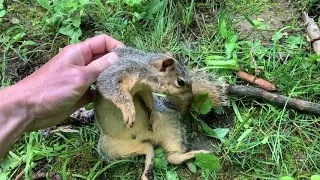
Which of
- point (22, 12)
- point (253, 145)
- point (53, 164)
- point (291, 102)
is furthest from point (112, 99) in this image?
point (22, 12)

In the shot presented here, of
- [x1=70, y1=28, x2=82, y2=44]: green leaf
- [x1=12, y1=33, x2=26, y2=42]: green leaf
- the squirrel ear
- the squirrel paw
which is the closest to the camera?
the squirrel paw

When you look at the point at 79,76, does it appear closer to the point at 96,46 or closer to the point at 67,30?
the point at 96,46

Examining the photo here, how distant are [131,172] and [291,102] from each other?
3.44 feet

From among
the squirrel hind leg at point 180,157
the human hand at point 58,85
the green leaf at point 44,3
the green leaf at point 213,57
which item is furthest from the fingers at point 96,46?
the green leaf at point 44,3

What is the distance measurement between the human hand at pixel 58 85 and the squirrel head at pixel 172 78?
29cm

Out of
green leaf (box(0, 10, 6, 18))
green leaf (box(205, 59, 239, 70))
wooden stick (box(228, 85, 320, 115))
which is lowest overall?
wooden stick (box(228, 85, 320, 115))

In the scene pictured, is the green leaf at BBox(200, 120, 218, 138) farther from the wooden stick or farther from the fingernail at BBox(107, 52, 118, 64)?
the fingernail at BBox(107, 52, 118, 64)

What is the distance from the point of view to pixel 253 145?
2582mm

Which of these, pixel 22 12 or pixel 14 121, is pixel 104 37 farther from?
pixel 22 12

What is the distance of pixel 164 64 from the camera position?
2.47 m

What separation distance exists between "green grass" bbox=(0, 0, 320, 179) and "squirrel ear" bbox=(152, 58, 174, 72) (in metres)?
0.56

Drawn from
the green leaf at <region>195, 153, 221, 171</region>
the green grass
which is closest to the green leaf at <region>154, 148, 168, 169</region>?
the green grass

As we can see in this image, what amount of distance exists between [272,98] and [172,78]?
68 cm

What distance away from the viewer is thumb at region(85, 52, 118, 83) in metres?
2.46
